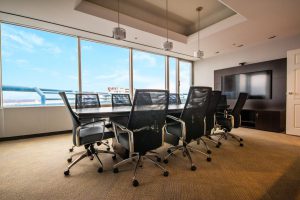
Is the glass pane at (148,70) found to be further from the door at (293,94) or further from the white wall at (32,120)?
the door at (293,94)

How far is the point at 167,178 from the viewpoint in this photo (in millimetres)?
1811

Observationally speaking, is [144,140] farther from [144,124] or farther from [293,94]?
[293,94]

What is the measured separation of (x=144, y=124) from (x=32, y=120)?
3.43 metres

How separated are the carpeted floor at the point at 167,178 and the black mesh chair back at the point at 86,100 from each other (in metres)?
0.89

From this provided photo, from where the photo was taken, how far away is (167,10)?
3.79m

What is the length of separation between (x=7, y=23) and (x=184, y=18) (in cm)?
430

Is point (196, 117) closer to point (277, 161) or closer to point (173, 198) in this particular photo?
point (173, 198)

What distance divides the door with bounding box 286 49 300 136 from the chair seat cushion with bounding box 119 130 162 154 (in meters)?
3.99

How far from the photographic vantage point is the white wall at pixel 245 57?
14.1 ft

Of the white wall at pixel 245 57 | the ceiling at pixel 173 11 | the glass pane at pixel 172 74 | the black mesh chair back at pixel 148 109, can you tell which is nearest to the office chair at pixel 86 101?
the black mesh chair back at pixel 148 109

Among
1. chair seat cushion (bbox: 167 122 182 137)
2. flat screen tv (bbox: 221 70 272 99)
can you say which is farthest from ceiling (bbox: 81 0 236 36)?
chair seat cushion (bbox: 167 122 182 137)

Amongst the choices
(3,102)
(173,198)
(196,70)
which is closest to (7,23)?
(3,102)

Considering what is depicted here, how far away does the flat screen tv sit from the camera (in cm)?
450

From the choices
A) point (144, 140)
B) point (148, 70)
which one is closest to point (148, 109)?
point (144, 140)
